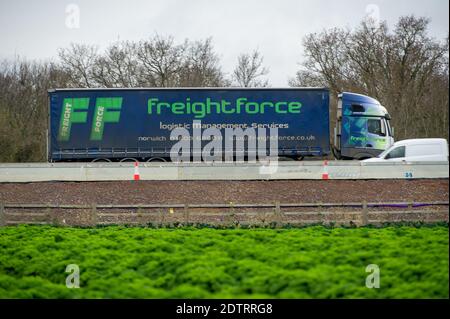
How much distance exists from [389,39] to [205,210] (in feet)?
98.1

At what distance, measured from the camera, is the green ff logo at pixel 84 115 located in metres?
34.2

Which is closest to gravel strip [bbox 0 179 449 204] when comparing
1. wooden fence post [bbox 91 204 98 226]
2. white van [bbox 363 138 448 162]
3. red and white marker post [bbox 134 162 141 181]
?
A: red and white marker post [bbox 134 162 141 181]

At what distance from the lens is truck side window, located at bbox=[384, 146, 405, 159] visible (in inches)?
1142

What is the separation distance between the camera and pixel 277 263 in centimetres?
1159

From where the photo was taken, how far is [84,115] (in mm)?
34250

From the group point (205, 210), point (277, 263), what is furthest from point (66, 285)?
point (205, 210)

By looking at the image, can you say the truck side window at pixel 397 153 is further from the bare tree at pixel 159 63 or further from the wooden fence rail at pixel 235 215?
the bare tree at pixel 159 63

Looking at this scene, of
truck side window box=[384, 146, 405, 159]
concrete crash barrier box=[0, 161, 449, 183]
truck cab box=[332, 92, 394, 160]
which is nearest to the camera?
concrete crash barrier box=[0, 161, 449, 183]

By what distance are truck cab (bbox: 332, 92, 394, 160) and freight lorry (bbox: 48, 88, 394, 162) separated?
1158 mm

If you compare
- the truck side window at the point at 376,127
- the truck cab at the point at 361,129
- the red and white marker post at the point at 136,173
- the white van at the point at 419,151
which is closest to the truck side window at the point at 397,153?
the white van at the point at 419,151

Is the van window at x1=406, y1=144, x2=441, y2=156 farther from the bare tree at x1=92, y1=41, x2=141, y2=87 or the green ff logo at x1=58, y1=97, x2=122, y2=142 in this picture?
the bare tree at x1=92, y1=41, x2=141, y2=87

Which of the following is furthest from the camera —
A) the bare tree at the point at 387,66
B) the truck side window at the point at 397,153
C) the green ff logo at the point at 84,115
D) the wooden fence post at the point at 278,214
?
the bare tree at the point at 387,66
